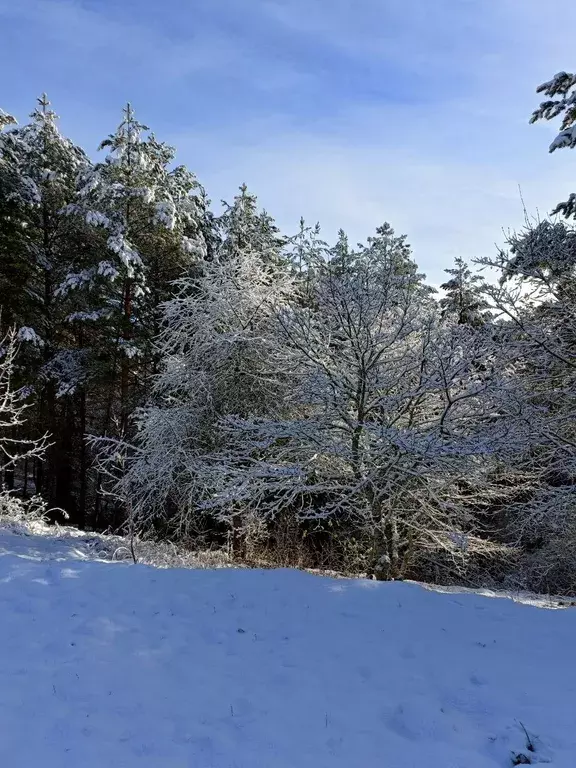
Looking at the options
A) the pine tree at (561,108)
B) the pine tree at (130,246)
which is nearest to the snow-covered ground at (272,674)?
the pine tree at (561,108)

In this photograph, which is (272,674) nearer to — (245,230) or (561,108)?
(561,108)

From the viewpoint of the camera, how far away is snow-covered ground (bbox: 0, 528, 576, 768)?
346cm

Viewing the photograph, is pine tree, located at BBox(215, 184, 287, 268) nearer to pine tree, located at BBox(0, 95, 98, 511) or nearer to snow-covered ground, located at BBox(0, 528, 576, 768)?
pine tree, located at BBox(0, 95, 98, 511)

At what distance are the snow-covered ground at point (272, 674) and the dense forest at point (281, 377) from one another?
2452mm

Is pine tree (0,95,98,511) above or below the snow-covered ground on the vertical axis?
above

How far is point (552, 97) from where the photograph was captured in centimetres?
746

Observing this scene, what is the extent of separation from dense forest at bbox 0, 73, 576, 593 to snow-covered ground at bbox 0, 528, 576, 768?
2452mm

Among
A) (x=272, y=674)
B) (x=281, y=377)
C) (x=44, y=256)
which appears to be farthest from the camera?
(x=44, y=256)

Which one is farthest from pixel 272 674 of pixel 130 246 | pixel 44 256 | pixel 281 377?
pixel 44 256

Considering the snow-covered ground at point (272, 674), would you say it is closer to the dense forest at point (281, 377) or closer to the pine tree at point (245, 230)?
the dense forest at point (281, 377)

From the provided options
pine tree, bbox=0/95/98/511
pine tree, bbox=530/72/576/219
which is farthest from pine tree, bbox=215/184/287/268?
pine tree, bbox=530/72/576/219

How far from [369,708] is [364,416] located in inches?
221

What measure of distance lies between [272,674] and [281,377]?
7423 millimetres

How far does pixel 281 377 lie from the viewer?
448 inches
